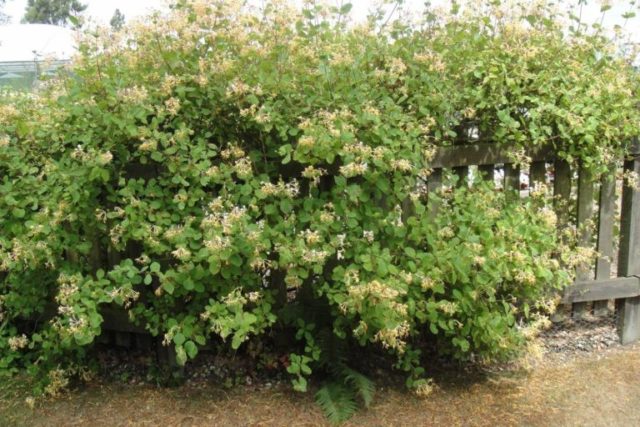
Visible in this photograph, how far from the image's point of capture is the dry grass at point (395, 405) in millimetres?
3039

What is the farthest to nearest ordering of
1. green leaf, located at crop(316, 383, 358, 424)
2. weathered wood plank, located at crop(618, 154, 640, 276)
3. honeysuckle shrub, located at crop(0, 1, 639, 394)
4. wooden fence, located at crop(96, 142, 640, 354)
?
weathered wood plank, located at crop(618, 154, 640, 276) < wooden fence, located at crop(96, 142, 640, 354) < green leaf, located at crop(316, 383, 358, 424) < honeysuckle shrub, located at crop(0, 1, 639, 394)

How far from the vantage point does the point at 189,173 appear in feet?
9.47

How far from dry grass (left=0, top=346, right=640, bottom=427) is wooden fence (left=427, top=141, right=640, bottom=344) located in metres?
0.49

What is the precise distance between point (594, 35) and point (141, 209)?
278cm

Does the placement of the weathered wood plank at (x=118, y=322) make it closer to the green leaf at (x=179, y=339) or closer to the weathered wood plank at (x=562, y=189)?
the green leaf at (x=179, y=339)

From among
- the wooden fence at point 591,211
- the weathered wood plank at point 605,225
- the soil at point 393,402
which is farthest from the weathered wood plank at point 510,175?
the soil at point 393,402

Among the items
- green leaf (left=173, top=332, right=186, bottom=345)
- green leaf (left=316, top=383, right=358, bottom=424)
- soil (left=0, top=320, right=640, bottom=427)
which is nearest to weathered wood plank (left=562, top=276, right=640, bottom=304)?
soil (left=0, top=320, right=640, bottom=427)

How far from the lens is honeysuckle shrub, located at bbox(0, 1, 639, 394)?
2.82 metres

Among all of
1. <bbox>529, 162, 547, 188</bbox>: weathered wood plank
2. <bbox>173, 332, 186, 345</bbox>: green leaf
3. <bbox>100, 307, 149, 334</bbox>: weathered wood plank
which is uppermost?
<bbox>529, 162, 547, 188</bbox>: weathered wood plank

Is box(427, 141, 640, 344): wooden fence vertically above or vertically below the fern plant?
above

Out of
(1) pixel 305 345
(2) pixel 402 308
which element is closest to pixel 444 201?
(2) pixel 402 308

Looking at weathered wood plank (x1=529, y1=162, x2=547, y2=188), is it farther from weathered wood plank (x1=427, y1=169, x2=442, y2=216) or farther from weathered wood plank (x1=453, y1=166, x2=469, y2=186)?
weathered wood plank (x1=427, y1=169, x2=442, y2=216)

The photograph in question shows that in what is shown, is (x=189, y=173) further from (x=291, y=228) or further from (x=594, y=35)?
(x=594, y=35)

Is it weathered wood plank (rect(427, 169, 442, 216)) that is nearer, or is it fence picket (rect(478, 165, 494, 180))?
weathered wood plank (rect(427, 169, 442, 216))
